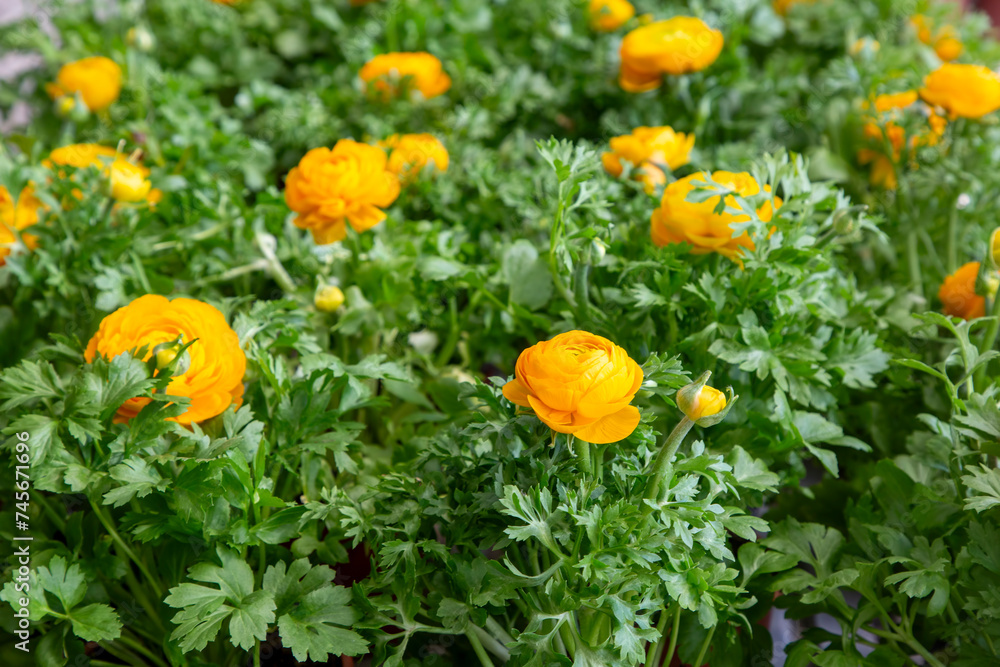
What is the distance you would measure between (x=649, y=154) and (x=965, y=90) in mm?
316

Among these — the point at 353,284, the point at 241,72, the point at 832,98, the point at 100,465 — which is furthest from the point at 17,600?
the point at 832,98

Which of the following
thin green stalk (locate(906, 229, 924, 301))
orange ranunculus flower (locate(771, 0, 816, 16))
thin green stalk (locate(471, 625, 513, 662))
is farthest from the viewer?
orange ranunculus flower (locate(771, 0, 816, 16))

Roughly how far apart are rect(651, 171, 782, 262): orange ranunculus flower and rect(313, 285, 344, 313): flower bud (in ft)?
1.00

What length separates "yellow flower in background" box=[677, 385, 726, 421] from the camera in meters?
0.48

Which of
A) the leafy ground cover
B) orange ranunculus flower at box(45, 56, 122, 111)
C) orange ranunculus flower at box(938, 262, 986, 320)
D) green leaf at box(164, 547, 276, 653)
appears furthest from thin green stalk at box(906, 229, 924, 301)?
orange ranunculus flower at box(45, 56, 122, 111)

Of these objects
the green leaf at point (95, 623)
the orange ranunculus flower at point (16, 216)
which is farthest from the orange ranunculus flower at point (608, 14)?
the green leaf at point (95, 623)

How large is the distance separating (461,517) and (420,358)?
300 mm

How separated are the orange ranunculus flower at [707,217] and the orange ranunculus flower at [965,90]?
0.96 ft

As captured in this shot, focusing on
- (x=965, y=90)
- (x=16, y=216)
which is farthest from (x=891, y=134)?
(x=16, y=216)

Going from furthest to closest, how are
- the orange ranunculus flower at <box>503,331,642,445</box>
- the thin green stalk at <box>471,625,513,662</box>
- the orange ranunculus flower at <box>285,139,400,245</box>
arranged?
the orange ranunculus flower at <box>285,139,400,245</box> < the thin green stalk at <box>471,625,513,662</box> < the orange ranunculus flower at <box>503,331,642,445</box>

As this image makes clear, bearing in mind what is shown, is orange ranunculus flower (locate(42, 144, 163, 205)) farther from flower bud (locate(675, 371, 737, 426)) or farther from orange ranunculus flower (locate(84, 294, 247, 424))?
flower bud (locate(675, 371, 737, 426))

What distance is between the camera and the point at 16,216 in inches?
31.0

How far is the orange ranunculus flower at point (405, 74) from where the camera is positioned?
3.50 ft

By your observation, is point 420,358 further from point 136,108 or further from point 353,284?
point 136,108
